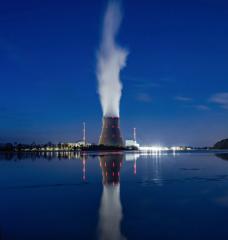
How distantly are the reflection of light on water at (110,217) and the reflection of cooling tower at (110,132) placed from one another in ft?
209

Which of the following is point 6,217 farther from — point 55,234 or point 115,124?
point 115,124

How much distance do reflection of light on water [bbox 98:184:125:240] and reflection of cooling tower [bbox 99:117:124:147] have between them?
209 ft

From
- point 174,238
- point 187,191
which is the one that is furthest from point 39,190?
point 174,238

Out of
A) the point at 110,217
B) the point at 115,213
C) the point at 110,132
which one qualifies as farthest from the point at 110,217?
the point at 110,132

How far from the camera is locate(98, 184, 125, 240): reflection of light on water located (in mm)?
7169

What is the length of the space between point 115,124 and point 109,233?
71.1 metres

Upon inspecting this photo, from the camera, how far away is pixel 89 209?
10141 millimetres

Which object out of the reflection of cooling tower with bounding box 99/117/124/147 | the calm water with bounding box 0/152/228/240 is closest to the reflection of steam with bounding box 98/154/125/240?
the calm water with bounding box 0/152/228/240

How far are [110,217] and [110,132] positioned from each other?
6942 cm

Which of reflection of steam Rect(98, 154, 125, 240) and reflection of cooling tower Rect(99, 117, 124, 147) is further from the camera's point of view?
reflection of cooling tower Rect(99, 117, 124, 147)

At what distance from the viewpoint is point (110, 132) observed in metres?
78.3

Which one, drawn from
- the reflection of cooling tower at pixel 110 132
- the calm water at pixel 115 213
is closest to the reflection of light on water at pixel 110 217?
the calm water at pixel 115 213

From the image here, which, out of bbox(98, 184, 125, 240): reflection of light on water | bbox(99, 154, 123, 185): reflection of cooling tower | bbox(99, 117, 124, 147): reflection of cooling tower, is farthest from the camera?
bbox(99, 117, 124, 147): reflection of cooling tower

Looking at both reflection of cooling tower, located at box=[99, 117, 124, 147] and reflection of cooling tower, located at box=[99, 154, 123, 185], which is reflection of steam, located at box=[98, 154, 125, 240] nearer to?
reflection of cooling tower, located at box=[99, 154, 123, 185]
